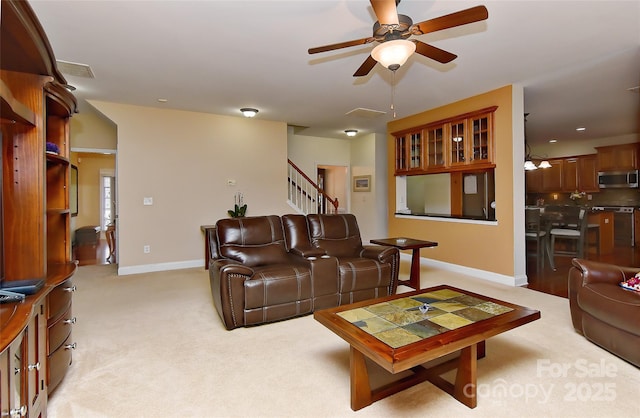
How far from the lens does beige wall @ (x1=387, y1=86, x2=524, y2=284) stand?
4.30m

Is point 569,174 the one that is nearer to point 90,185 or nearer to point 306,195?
point 306,195

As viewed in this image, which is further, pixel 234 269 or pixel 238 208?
pixel 238 208

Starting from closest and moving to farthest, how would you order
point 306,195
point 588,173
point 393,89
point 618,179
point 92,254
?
1. point 393,89
2. point 92,254
3. point 306,195
4. point 618,179
5. point 588,173

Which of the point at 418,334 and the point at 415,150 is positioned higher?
the point at 415,150

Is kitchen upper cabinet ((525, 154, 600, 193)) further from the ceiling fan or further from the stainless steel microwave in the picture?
the ceiling fan

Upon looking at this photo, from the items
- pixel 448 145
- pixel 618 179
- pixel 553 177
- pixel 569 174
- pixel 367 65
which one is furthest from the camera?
pixel 553 177

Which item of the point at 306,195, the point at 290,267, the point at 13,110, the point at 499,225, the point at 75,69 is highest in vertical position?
the point at 75,69

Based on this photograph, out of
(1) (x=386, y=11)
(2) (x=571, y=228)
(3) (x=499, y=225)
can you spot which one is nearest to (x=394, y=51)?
(1) (x=386, y=11)

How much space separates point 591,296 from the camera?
244 centimetres

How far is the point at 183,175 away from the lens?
5.62 m

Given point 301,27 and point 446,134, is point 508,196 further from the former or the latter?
point 301,27

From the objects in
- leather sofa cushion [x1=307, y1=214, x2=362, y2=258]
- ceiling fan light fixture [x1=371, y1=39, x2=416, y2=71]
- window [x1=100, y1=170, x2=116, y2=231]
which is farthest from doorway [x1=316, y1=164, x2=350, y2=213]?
window [x1=100, y1=170, x2=116, y2=231]

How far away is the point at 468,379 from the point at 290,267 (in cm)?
179

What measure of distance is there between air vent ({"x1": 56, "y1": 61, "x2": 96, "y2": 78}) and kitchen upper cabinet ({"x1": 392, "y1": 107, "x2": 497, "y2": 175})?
4742 millimetres
